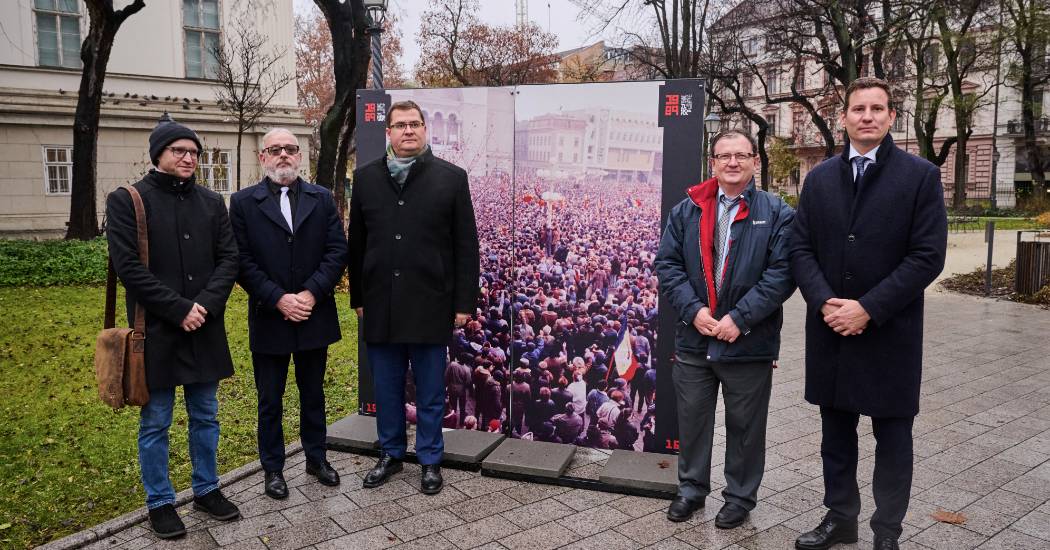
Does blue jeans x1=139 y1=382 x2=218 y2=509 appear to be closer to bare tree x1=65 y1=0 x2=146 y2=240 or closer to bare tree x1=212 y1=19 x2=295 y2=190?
bare tree x1=65 y1=0 x2=146 y2=240

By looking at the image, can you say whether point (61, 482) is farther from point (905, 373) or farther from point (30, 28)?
point (30, 28)

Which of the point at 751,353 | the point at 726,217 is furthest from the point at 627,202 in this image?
the point at 751,353

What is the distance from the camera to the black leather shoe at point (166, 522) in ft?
12.2

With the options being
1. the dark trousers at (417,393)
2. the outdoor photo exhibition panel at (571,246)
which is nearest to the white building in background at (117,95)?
the outdoor photo exhibition panel at (571,246)

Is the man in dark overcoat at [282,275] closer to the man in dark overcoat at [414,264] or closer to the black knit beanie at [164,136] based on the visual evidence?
the man in dark overcoat at [414,264]

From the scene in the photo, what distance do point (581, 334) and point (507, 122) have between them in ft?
4.88

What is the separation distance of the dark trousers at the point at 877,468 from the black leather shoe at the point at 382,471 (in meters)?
2.52

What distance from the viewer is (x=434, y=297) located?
14.4 ft

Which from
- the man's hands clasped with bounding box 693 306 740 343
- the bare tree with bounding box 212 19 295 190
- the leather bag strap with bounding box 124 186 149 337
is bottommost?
the man's hands clasped with bounding box 693 306 740 343

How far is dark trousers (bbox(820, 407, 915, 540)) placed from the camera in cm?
341

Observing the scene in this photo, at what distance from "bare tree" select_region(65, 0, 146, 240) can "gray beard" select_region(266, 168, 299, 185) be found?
41.9 feet

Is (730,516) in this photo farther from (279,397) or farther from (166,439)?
(166,439)

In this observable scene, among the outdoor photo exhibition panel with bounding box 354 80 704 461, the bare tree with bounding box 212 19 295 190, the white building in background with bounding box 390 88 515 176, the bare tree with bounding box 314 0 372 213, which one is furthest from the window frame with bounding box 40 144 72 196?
the white building in background with bounding box 390 88 515 176

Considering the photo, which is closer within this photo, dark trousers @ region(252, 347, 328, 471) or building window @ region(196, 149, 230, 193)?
dark trousers @ region(252, 347, 328, 471)
